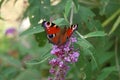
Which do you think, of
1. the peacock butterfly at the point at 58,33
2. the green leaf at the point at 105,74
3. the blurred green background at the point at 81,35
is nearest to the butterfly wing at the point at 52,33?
the peacock butterfly at the point at 58,33

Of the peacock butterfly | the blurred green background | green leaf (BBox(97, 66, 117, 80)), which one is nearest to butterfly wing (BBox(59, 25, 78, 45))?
the peacock butterfly

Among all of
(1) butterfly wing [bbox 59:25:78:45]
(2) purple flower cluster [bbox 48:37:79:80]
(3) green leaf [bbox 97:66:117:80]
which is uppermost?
(1) butterfly wing [bbox 59:25:78:45]

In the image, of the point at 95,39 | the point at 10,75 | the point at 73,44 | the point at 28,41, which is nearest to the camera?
the point at 73,44

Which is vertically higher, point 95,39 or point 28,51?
point 95,39

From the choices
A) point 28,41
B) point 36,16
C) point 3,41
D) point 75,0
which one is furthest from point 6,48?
point 75,0

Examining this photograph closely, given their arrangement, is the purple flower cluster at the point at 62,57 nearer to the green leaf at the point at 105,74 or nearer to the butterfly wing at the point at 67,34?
the butterfly wing at the point at 67,34

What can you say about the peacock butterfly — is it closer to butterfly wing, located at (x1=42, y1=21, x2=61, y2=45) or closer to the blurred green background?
butterfly wing, located at (x1=42, y1=21, x2=61, y2=45)

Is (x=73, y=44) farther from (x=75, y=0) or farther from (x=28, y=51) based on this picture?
(x=28, y=51)
